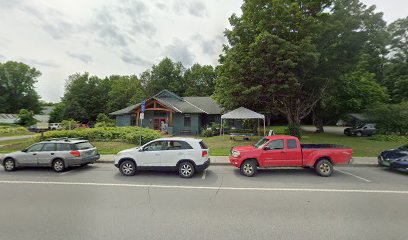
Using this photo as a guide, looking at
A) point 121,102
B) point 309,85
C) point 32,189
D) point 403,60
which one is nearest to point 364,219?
point 32,189

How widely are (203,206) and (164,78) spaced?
56.7m

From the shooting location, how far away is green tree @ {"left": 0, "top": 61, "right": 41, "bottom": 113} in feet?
207

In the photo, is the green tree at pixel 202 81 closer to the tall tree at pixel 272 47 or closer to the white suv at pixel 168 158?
the tall tree at pixel 272 47

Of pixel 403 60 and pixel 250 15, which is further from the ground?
pixel 250 15

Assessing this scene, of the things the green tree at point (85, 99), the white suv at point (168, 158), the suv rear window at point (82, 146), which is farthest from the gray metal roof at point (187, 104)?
the green tree at point (85, 99)

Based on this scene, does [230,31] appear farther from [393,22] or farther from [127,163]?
[127,163]

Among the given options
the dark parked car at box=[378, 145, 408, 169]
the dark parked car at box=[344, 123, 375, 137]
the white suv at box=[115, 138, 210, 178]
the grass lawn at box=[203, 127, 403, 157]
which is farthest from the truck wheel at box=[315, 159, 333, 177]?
the dark parked car at box=[344, 123, 375, 137]

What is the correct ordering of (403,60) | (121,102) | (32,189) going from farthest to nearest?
(121,102), (403,60), (32,189)

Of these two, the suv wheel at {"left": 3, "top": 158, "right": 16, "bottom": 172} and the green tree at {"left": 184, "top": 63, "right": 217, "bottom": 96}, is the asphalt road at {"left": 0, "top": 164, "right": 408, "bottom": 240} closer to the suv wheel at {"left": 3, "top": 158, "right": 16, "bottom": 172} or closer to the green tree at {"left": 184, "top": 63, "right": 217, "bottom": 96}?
the suv wheel at {"left": 3, "top": 158, "right": 16, "bottom": 172}

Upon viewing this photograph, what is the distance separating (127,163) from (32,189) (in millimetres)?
3149

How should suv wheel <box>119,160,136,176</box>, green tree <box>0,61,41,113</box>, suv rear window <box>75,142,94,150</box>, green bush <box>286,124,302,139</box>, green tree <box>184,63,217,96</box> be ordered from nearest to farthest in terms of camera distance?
suv wheel <box>119,160,136,176</box>, suv rear window <box>75,142,94,150</box>, green bush <box>286,124,302,139</box>, green tree <box>184,63,217,96</box>, green tree <box>0,61,41,113</box>

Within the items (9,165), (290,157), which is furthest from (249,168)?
(9,165)

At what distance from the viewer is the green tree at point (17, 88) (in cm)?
6312

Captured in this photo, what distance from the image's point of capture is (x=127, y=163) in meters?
8.97
